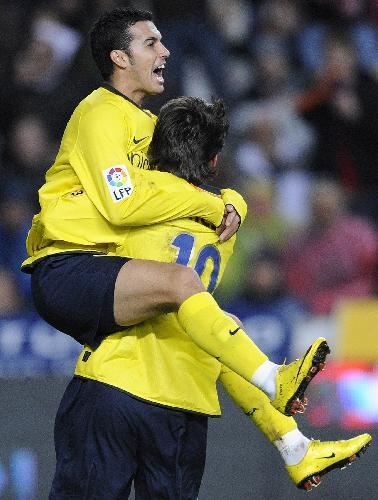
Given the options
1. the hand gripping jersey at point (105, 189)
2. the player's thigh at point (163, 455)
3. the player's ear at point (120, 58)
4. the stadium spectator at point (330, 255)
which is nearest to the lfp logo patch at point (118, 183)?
the hand gripping jersey at point (105, 189)

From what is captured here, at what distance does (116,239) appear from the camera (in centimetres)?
335

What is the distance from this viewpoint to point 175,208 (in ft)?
10.6

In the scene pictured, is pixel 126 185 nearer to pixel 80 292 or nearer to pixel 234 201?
pixel 80 292

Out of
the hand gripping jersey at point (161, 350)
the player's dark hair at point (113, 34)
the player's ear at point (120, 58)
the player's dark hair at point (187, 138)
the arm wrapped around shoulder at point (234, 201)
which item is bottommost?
the hand gripping jersey at point (161, 350)

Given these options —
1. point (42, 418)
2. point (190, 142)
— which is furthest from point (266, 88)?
point (190, 142)

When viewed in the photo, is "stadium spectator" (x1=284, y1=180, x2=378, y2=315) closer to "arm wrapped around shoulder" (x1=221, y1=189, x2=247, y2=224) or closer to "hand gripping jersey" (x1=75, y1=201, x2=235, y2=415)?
"arm wrapped around shoulder" (x1=221, y1=189, x2=247, y2=224)

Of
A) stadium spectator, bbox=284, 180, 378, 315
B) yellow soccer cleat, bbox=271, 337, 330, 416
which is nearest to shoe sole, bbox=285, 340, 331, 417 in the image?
yellow soccer cleat, bbox=271, 337, 330, 416

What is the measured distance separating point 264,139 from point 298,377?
9.96 ft

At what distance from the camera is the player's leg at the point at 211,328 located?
2975 mm

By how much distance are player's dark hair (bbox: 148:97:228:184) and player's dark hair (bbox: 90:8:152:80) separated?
32cm

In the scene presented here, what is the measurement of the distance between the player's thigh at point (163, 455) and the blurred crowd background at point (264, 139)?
6.19 feet

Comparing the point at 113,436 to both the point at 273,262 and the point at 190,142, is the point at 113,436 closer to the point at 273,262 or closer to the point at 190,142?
the point at 190,142

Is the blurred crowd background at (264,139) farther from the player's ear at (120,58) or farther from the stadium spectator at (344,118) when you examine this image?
the player's ear at (120,58)

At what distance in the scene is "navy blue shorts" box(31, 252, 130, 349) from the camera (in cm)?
321
